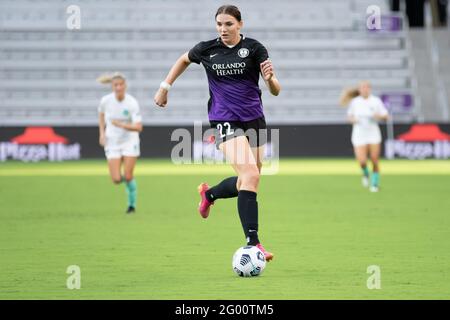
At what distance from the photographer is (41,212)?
16859 millimetres

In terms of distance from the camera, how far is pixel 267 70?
9.56m

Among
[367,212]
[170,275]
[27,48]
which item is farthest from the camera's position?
[27,48]

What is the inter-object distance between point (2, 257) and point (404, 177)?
16.1m

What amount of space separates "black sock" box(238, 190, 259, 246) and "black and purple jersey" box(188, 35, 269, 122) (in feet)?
2.45

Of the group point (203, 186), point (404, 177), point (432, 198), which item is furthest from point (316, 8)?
point (203, 186)

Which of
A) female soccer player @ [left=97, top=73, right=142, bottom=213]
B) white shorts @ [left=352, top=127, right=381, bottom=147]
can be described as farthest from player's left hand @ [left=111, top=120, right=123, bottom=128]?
white shorts @ [left=352, top=127, right=381, bottom=147]

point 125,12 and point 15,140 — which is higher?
point 125,12

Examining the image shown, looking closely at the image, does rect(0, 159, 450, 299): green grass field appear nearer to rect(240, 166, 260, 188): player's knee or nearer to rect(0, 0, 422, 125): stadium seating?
rect(240, 166, 260, 188): player's knee

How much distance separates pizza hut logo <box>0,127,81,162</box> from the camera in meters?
34.3

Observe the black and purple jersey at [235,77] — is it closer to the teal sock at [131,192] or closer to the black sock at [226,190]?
the black sock at [226,190]

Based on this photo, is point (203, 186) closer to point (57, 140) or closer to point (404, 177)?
point (404, 177)

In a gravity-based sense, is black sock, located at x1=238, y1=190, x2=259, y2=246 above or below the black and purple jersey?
below

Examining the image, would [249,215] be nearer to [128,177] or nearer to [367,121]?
[128,177]

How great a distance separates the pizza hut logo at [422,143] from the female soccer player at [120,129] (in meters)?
19.1
